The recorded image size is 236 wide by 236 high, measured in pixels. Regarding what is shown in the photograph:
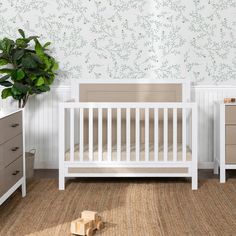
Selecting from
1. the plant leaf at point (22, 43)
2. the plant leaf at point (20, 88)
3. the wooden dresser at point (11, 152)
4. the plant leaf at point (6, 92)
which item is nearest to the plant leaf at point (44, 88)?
the plant leaf at point (20, 88)

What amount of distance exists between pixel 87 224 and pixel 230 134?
1.83 metres

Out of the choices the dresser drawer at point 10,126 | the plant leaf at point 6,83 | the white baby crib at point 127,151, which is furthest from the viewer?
the plant leaf at point 6,83

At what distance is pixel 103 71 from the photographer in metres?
4.68

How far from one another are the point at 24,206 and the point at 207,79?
2.22 m

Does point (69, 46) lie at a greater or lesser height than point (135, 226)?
greater

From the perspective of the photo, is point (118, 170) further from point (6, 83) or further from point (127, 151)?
point (6, 83)

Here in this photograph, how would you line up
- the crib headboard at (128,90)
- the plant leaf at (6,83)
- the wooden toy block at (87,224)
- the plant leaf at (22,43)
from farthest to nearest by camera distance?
the crib headboard at (128,90) → the plant leaf at (6,83) → the plant leaf at (22,43) → the wooden toy block at (87,224)

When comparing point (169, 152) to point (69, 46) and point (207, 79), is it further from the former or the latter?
point (69, 46)

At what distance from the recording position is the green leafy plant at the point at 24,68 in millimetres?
4199

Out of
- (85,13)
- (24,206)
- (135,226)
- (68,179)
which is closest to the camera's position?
(135,226)

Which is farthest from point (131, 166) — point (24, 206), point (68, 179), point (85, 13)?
point (85, 13)

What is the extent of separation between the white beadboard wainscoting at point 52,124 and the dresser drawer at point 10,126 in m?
1.15

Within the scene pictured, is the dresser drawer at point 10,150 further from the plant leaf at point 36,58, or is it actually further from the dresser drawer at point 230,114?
the dresser drawer at point 230,114

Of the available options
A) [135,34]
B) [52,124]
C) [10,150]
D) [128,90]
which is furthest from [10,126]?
[135,34]
